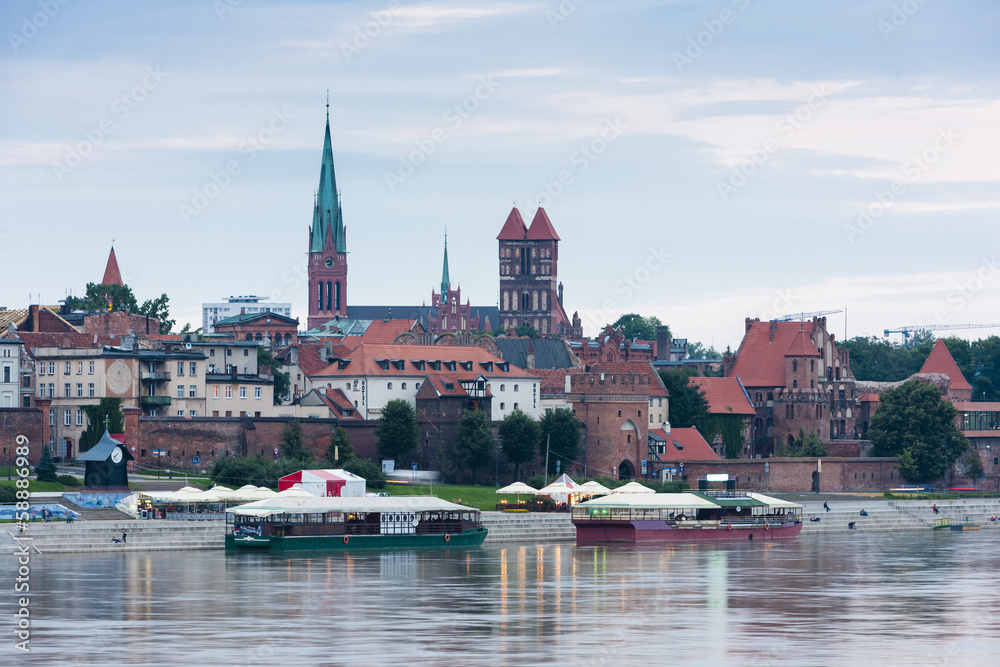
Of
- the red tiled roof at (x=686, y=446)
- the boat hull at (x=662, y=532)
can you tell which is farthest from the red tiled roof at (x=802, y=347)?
the boat hull at (x=662, y=532)

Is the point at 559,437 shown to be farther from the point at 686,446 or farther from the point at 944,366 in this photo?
the point at 944,366

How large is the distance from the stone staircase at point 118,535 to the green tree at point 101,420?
23.8 metres

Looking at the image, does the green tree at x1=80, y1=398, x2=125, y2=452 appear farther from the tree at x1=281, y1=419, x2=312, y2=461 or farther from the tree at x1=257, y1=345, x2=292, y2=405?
the tree at x1=257, y1=345, x2=292, y2=405

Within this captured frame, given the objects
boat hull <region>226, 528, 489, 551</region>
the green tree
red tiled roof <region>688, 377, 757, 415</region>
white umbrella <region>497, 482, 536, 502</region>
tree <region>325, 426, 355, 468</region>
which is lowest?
boat hull <region>226, 528, 489, 551</region>

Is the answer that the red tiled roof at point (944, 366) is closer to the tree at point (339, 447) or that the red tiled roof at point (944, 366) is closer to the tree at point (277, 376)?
the tree at point (277, 376)

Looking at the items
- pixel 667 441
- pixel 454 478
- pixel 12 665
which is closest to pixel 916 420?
pixel 667 441

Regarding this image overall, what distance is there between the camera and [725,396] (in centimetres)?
16388

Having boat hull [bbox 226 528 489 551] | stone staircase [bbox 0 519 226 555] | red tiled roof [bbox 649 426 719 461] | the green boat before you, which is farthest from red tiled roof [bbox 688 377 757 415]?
stone staircase [bbox 0 519 226 555]

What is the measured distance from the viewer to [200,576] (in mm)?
70375

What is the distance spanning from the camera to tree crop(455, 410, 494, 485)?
126 meters

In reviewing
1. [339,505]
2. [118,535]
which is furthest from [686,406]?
[118,535]

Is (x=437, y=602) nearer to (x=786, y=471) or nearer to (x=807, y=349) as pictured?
(x=786, y=471)

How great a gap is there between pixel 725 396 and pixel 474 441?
44.3 metres

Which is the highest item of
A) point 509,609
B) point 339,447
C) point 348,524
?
point 339,447
